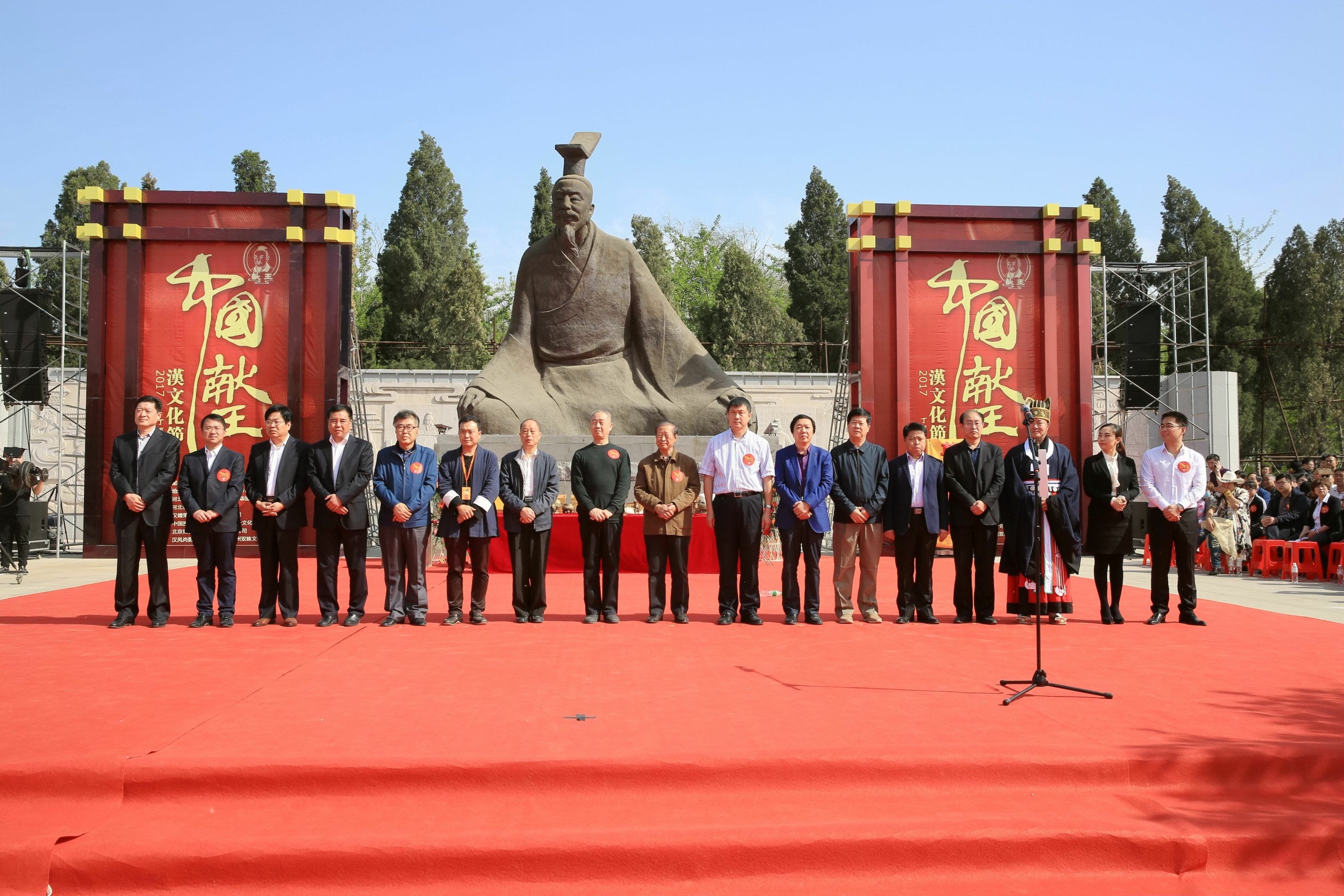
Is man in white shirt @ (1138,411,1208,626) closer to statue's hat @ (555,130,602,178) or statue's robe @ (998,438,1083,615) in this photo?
statue's robe @ (998,438,1083,615)

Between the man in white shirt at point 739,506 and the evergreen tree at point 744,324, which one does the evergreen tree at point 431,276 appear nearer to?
the evergreen tree at point 744,324

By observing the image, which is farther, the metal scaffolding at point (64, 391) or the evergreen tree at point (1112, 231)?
the evergreen tree at point (1112, 231)

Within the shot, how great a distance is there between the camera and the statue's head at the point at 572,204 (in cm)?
944

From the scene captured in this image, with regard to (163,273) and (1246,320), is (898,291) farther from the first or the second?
(1246,320)

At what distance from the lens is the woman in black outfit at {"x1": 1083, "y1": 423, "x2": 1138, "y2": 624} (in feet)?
19.4

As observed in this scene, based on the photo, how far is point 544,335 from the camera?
32.2 ft

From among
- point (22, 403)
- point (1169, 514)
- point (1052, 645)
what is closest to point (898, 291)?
point (1169, 514)

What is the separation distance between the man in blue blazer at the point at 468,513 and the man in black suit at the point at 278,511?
83cm

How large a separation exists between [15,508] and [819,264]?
72.6 ft

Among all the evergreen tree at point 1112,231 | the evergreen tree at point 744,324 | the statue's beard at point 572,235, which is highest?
the evergreen tree at point 1112,231

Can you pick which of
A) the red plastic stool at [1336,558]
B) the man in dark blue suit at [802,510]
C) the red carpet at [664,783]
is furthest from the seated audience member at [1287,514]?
the red carpet at [664,783]

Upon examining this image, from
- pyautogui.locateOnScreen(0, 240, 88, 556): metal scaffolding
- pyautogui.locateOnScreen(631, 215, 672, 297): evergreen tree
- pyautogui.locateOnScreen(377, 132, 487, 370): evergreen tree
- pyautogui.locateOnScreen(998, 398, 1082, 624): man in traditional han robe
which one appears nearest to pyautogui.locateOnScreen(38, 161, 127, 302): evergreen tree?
pyautogui.locateOnScreen(0, 240, 88, 556): metal scaffolding

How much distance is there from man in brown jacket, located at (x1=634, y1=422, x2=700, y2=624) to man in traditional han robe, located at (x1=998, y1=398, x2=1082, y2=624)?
193 centimetres

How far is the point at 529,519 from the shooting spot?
18.7ft
